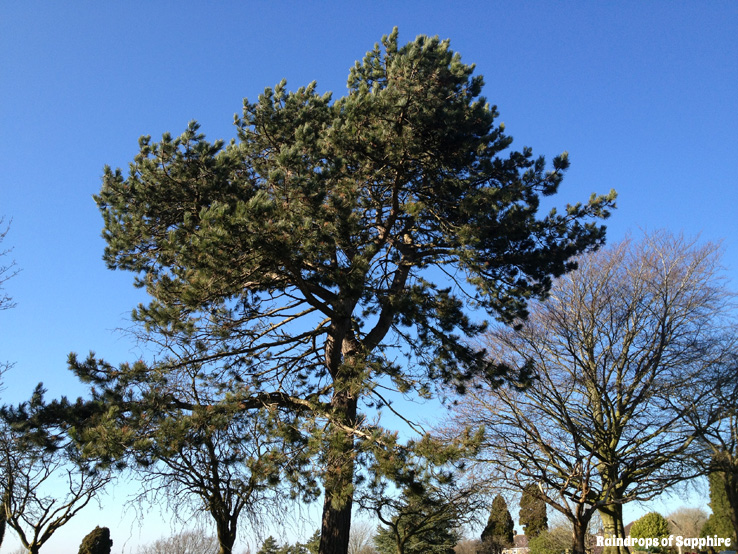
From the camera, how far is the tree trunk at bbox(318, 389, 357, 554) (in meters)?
6.29

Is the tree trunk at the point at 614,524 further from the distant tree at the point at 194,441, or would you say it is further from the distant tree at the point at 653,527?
the distant tree at the point at 653,527

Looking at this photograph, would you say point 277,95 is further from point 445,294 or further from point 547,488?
point 547,488

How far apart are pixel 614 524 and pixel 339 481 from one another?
11.1m

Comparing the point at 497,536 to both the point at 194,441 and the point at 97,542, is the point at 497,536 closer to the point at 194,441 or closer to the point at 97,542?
the point at 97,542

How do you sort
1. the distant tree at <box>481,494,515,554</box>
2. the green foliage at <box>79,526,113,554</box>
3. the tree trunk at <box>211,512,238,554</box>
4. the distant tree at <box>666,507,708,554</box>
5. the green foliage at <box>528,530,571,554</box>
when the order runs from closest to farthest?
the tree trunk at <box>211,512,238,554</box> < the green foliage at <box>79,526,113,554</box> < the green foliage at <box>528,530,571,554</box> < the distant tree at <box>481,494,515,554</box> < the distant tree at <box>666,507,708,554</box>

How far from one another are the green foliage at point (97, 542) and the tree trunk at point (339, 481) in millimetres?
17239

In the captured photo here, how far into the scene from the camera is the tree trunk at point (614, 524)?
13.7m

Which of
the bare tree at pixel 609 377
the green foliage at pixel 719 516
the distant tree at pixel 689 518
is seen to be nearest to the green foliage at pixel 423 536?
the bare tree at pixel 609 377

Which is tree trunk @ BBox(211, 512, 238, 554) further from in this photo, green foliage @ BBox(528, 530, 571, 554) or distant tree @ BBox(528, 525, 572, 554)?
green foliage @ BBox(528, 530, 571, 554)

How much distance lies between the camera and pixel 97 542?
1977 centimetres

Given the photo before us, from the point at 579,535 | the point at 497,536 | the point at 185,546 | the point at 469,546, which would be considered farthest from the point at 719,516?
the point at 185,546

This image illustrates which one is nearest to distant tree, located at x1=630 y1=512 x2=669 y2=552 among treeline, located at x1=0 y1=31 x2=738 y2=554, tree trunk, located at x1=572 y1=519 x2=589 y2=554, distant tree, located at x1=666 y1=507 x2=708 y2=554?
distant tree, located at x1=666 y1=507 x2=708 y2=554

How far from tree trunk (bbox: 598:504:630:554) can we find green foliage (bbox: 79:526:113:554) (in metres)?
18.2

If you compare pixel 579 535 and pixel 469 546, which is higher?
pixel 579 535
